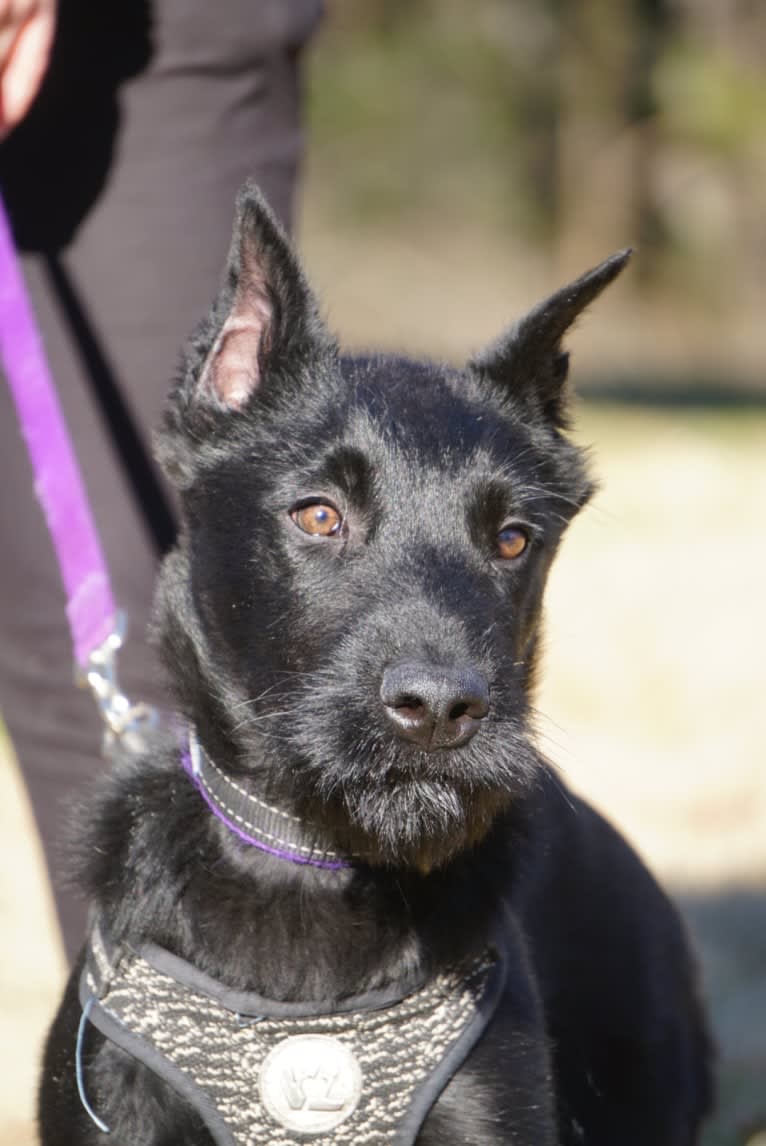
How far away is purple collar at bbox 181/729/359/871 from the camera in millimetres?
2896

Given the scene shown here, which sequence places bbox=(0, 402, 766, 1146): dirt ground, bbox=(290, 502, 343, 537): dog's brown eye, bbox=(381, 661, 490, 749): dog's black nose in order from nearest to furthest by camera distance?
bbox=(381, 661, 490, 749): dog's black nose → bbox=(290, 502, 343, 537): dog's brown eye → bbox=(0, 402, 766, 1146): dirt ground

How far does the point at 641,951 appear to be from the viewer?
3.60 m

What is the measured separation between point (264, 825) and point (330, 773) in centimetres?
35

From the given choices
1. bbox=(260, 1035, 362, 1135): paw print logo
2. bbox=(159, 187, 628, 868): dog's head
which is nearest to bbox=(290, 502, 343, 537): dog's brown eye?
bbox=(159, 187, 628, 868): dog's head

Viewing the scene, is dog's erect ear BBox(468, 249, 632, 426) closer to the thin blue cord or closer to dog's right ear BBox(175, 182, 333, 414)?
dog's right ear BBox(175, 182, 333, 414)

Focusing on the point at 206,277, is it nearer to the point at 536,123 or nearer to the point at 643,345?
the point at 643,345

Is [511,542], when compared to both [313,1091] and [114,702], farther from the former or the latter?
[313,1091]

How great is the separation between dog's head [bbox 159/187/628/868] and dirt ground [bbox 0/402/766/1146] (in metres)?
0.29

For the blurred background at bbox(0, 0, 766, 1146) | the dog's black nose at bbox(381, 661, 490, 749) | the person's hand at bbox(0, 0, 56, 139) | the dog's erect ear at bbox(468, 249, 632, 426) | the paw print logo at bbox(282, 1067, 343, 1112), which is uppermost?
the person's hand at bbox(0, 0, 56, 139)

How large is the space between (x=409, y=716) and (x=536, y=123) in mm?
23757

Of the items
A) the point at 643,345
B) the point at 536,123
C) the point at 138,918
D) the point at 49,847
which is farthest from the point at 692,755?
the point at 536,123

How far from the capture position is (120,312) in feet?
11.4

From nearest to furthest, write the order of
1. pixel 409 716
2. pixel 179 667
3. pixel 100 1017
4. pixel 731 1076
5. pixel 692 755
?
1. pixel 409 716
2. pixel 100 1017
3. pixel 179 667
4. pixel 731 1076
5. pixel 692 755

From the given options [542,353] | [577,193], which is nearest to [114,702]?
[542,353]
